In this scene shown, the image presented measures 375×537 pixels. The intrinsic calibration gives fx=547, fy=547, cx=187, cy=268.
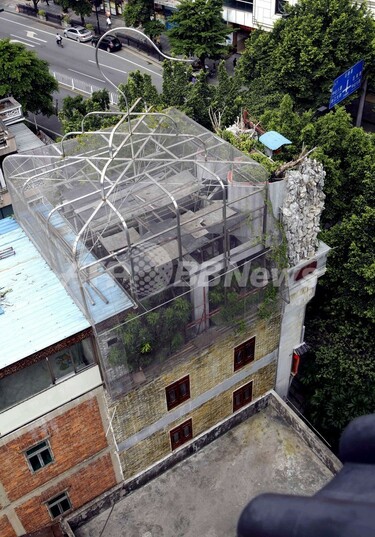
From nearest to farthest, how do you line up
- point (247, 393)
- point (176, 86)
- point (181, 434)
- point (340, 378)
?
point (181, 434) < point (247, 393) < point (340, 378) < point (176, 86)

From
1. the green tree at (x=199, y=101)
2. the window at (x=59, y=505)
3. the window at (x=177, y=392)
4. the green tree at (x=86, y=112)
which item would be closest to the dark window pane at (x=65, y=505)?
the window at (x=59, y=505)

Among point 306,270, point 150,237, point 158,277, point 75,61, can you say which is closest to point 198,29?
point 75,61

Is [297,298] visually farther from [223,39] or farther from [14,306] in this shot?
[223,39]

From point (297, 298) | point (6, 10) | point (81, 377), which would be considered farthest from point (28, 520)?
point (6, 10)

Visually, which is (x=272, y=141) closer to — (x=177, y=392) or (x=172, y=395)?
(x=177, y=392)

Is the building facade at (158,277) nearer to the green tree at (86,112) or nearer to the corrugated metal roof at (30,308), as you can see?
the corrugated metal roof at (30,308)
